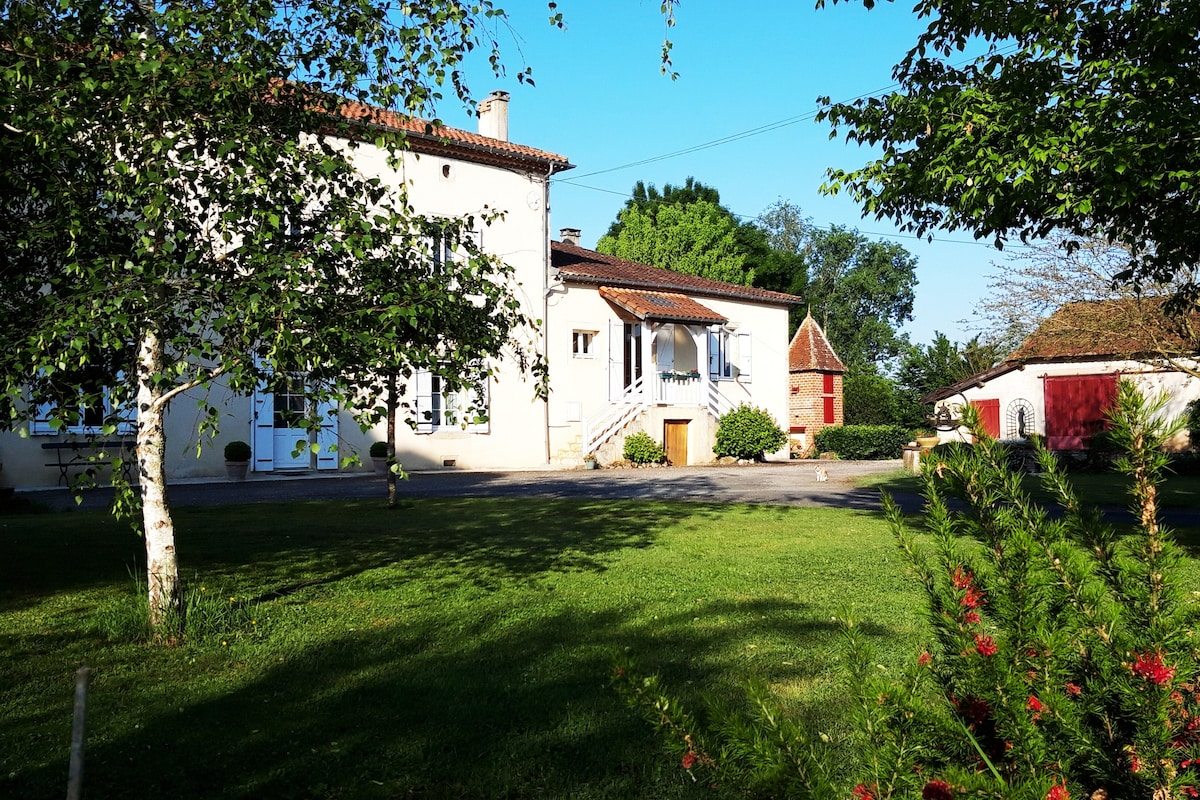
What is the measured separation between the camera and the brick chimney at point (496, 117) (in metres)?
25.2

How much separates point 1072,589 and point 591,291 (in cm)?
2506

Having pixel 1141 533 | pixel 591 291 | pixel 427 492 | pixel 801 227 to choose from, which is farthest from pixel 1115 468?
pixel 801 227

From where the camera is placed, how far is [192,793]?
3.43 meters

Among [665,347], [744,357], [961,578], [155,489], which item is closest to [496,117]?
[665,347]

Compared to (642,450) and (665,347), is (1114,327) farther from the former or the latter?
(665,347)

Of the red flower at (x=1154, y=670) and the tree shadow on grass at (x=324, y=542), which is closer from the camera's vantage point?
the red flower at (x=1154, y=670)

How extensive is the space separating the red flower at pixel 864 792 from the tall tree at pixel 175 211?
368cm

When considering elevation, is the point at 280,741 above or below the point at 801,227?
below

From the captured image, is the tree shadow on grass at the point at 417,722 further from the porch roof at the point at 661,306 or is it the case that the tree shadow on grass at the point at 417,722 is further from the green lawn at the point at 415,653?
the porch roof at the point at 661,306

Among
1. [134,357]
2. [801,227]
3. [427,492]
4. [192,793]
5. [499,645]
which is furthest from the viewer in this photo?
[801,227]

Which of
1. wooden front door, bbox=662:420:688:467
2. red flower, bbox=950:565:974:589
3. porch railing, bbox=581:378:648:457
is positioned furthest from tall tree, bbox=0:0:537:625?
wooden front door, bbox=662:420:688:467

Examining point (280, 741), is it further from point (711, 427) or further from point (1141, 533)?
point (711, 427)

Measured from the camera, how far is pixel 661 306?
27062mm

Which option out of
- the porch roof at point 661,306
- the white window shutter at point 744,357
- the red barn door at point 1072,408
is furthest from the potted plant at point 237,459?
the red barn door at point 1072,408
